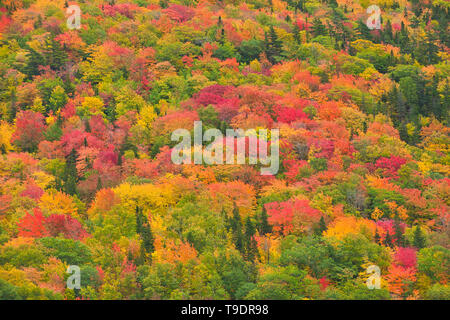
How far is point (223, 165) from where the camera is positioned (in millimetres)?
91188

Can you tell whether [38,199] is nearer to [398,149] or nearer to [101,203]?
[101,203]

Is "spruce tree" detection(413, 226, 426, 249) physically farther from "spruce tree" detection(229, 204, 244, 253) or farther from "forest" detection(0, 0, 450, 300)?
"spruce tree" detection(229, 204, 244, 253)

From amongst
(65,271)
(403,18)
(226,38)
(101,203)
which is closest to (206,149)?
(101,203)

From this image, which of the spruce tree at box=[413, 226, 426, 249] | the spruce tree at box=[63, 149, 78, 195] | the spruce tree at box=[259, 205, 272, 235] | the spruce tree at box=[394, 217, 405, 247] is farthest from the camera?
the spruce tree at box=[63, 149, 78, 195]

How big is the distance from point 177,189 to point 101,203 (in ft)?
29.4

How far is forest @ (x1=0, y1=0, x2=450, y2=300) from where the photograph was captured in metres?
68.3

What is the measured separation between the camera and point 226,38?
137 meters

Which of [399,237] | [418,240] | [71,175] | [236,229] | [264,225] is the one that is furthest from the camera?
[71,175]

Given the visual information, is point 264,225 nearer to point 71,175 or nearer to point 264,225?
→ point 264,225

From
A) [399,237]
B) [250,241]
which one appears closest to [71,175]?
[250,241]

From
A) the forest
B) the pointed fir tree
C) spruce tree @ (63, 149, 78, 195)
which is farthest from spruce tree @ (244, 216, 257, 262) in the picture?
spruce tree @ (63, 149, 78, 195)

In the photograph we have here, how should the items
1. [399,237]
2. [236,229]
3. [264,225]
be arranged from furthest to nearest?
[264,225], [236,229], [399,237]

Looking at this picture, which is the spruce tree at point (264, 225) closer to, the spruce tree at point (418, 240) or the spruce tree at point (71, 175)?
the spruce tree at point (418, 240)
